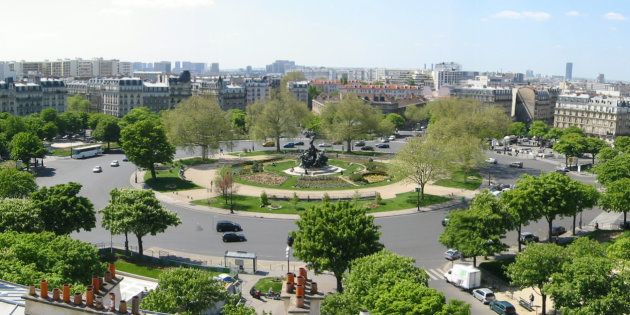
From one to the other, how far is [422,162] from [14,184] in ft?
161

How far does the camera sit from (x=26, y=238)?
4225cm

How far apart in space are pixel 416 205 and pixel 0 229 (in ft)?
159

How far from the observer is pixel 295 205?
77438 mm

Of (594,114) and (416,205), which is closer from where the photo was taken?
(416,205)

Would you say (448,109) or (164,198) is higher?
(448,109)

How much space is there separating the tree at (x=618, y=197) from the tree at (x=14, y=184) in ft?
206

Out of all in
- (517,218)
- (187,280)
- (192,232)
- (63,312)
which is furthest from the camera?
(192,232)

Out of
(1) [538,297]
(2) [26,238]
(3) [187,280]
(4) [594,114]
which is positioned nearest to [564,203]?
(1) [538,297]

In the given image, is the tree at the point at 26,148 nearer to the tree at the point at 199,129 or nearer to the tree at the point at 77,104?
the tree at the point at 199,129

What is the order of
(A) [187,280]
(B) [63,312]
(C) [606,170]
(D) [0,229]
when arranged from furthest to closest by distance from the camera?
(C) [606,170] → (D) [0,229] → (A) [187,280] → (B) [63,312]

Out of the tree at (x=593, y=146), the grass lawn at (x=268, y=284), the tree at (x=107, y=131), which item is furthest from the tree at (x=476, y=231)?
the tree at (x=107, y=131)

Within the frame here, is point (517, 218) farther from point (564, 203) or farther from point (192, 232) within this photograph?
point (192, 232)

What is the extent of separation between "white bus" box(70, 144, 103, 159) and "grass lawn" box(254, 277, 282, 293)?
76472mm

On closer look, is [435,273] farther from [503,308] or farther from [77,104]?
[77,104]
